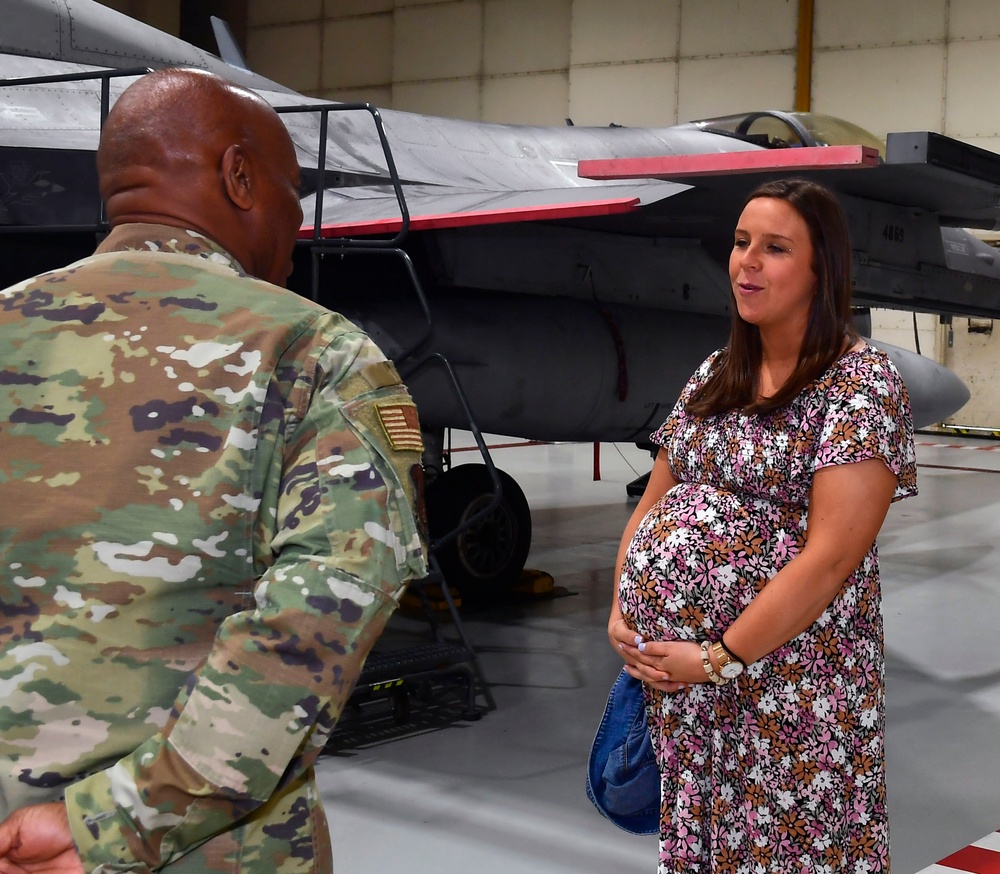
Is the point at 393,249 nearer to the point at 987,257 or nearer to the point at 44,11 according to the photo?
the point at 44,11

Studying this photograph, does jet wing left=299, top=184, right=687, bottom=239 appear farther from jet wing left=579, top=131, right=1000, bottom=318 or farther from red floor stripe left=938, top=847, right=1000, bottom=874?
red floor stripe left=938, top=847, right=1000, bottom=874

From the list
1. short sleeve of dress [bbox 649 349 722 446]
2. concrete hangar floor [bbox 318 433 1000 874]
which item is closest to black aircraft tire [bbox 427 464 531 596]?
concrete hangar floor [bbox 318 433 1000 874]

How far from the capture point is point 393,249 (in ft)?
14.1

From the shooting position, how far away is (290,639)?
3.99ft

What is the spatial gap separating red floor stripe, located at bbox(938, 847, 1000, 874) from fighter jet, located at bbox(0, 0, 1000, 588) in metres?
2.22

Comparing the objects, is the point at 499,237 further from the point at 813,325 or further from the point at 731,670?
the point at 731,670

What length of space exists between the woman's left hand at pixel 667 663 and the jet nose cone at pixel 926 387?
562 centimetres

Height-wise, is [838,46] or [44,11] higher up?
[838,46]

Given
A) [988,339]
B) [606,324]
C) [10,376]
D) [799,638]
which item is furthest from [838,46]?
[10,376]

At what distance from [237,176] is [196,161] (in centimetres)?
5

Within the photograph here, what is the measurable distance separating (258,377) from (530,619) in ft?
17.1

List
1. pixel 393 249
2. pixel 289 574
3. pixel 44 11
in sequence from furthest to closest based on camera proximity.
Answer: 1. pixel 44 11
2. pixel 393 249
3. pixel 289 574

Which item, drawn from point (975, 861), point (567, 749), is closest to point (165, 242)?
point (975, 861)

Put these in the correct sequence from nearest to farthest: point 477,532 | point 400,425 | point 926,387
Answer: point 400,425 < point 477,532 < point 926,387
